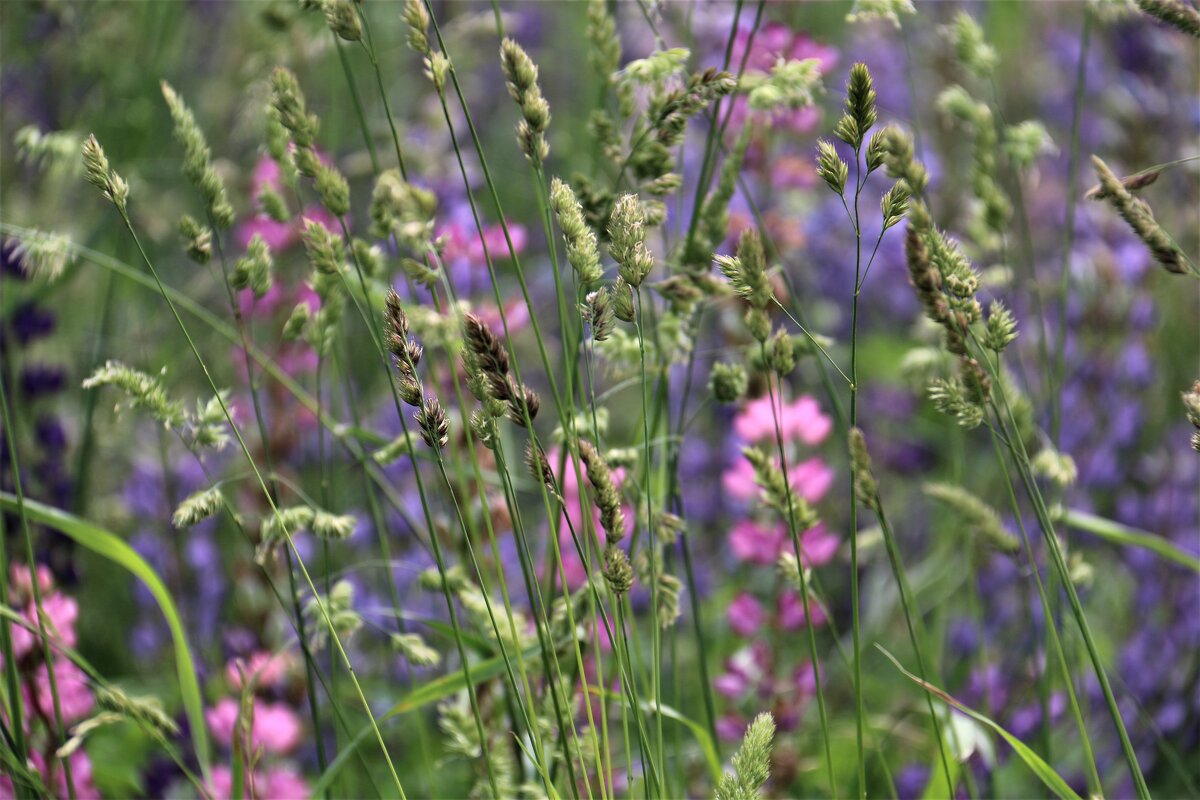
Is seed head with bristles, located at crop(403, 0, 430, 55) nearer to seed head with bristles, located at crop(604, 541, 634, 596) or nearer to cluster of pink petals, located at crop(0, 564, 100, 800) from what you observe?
seed head with bristles, located at crop(604, 541, 634, 596)

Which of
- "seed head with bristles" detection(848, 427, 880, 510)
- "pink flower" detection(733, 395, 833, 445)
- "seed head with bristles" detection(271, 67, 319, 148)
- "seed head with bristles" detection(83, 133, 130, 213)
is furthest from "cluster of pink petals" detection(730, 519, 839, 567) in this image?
"seed head with bristles" detection(83, 133, 130, 213)

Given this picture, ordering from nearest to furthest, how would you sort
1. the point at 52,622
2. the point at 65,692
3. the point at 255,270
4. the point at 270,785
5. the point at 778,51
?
1. the point at 255,270
2. the point at 52,622
3. the point at 65,692
4. the point at 270,785
5. the point at 778,51

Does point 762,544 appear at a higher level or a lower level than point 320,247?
lower

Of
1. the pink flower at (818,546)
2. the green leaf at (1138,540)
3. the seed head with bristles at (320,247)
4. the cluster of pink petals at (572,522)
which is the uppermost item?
the seed head with bristles at (320,247)

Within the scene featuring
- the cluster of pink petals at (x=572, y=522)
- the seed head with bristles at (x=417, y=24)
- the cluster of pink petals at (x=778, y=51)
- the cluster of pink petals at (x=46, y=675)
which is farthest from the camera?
the cluster of pink petals at (x=778, y=51)

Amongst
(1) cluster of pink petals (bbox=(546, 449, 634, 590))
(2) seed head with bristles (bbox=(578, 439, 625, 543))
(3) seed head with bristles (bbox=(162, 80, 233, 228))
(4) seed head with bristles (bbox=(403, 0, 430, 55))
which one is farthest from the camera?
(1) cluster of pink petals (bbox=(546, 449, 634, 590))

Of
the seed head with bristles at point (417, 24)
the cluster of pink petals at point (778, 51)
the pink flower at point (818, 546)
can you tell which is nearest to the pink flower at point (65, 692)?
the seed head with bristles at point (417, 24)

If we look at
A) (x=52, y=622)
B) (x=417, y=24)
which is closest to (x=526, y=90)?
(x=417, y=24)

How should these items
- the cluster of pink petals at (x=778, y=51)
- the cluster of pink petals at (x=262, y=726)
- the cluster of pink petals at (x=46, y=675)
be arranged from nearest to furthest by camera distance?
1. the cluster of pink petals at (x=46, y=675)
2. the cluster of pink petals at (x=262, y=726)
3. the cluster of pink petals at (x=778, y=51)

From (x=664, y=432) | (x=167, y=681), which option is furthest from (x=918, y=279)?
(x=167, y=681)

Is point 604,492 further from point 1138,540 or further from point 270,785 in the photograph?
point 270,785

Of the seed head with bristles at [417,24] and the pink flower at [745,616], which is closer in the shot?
the seed head with bristles at [417,24]

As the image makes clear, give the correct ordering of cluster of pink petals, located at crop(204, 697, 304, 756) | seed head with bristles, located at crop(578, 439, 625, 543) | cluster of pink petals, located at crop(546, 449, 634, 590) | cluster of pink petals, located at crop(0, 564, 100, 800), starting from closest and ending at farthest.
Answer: seed head with bristles, located at crop(578, 439, 625, 543)
cluster of pink petals, located at crop(0, 564, 100, 800)
cluster of pink petals, located at crop(546, 449, 634, 590)
cluster of pink petals, located at crop(204, 697, 304, 756)

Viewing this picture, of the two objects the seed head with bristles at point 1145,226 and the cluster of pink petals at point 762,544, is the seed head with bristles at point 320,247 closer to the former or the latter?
the seed head with bristles at point 1145,226
